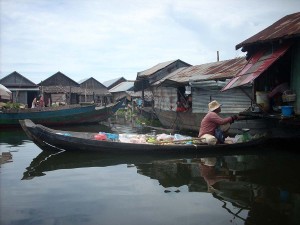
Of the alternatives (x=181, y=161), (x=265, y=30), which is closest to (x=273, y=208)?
(x=181, y=161)

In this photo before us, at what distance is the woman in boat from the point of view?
329 inches

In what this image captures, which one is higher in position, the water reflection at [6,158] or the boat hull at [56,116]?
the boat hull at [56,116]

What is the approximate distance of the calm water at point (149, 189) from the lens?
4.42m

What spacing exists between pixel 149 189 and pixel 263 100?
234 inches

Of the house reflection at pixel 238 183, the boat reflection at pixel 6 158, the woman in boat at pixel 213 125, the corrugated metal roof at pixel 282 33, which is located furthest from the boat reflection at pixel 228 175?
the corrugated metal roof at pixel 282 33

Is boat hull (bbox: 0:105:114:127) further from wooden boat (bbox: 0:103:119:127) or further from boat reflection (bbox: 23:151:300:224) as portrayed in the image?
boat reflection (bbox: 23:151:300:224)

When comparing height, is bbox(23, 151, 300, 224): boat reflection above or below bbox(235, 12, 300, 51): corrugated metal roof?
below

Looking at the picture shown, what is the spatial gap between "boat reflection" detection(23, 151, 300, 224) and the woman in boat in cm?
63

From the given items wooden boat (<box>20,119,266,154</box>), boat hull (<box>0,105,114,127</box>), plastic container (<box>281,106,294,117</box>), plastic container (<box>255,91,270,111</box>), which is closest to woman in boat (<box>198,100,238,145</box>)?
wooden boat (<box>20,119,266,154</box>)

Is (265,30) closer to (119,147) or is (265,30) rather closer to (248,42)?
(248,42)

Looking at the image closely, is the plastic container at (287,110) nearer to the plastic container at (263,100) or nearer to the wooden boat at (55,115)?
the plastic container at (263,100)

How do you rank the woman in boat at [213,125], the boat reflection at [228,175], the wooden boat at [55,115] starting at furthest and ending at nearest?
the wooden boat at [55,115], the woman in boat at [213,125], the boat reflection at [228,175]

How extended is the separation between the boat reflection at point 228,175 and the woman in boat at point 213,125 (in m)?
0.63

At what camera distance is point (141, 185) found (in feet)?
20.1
